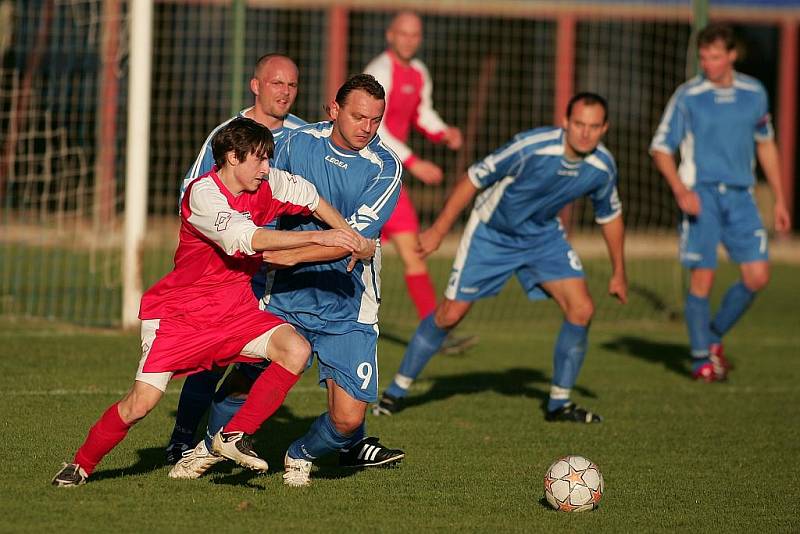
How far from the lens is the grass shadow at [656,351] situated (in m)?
9.57

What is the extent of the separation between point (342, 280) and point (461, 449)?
4.35ft

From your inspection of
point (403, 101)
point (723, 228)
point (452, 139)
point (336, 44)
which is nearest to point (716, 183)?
point (723, 228)

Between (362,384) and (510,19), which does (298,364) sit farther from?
(510,19)

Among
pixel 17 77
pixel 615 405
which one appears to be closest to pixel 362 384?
pixel 615 405

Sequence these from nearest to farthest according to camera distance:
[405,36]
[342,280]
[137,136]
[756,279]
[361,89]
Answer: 1. [361,89]
2. [342,280]
3. [756,279]
4. [137,136]
5. [405,36]

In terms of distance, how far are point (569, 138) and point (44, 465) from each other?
3414 mm

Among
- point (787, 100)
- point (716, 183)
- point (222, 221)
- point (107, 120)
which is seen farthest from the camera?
point (787, 100)

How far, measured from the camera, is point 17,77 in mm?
10820

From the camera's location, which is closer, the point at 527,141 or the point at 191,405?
the point at 191,405

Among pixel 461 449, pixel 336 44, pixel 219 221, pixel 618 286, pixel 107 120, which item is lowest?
pixel 461 449

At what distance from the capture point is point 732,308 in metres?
9.09

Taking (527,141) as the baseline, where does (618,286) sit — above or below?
below

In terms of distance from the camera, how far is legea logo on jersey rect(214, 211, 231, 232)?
5039 millimetres

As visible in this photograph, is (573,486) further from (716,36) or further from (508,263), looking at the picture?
(716,36)
